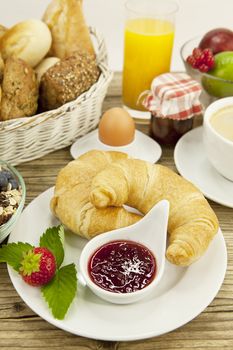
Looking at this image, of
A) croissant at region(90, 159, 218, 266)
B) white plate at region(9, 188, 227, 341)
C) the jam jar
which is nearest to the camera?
white plate at region(9, 188, 227, 341)

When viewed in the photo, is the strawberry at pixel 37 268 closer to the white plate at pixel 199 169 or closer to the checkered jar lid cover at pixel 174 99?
the white plate at pixel 199 169

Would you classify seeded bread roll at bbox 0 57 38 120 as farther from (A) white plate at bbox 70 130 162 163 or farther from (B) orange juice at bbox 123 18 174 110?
(B) orange juice at bbox 123 18 174 110

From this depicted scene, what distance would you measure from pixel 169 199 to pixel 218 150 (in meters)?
0.25

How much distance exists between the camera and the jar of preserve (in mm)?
1486

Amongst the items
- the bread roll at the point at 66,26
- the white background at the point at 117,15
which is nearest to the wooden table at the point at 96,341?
the bread roll at the point at 66,26

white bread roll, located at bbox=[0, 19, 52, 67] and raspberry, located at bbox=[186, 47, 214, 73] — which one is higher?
white bread roll, located at bbox=[0, 19, 52, 67]

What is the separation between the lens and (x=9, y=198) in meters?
1.15

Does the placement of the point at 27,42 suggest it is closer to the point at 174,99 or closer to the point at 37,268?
the point at 174,99

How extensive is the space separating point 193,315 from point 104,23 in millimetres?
1546

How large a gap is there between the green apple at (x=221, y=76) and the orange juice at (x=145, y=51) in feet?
0.51

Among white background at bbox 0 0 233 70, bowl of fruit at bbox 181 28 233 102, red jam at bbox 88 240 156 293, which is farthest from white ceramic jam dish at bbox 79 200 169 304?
white background at bbox 0 0 233 70

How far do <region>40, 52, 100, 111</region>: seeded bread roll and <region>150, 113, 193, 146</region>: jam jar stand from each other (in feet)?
0.70

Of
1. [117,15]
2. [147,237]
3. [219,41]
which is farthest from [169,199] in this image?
[117,15]

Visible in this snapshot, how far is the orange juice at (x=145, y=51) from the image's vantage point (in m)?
1.65
